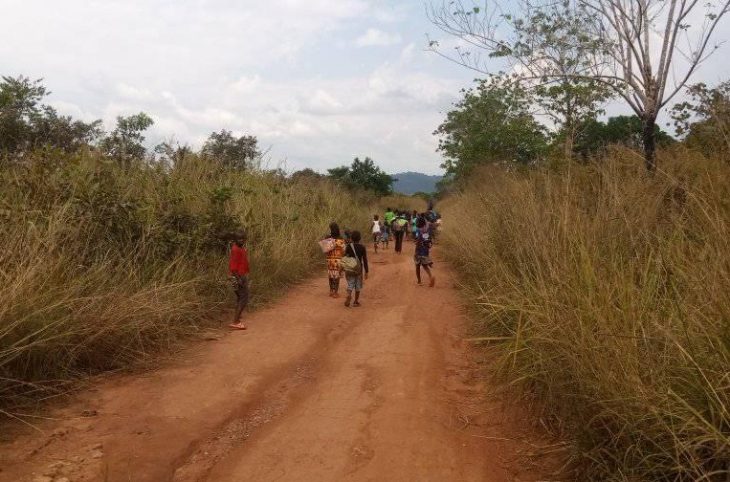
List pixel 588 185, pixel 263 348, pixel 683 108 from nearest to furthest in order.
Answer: pixel 263 348, pixel 588 185, pixel 683 108

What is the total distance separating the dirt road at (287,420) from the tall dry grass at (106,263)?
44cm

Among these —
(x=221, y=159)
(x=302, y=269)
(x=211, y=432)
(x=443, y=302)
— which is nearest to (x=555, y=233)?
(x=211, y=432)

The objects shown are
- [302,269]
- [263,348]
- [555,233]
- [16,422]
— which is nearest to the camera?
[16,422]

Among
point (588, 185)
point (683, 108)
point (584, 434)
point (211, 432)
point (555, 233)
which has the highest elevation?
point (683, 108)

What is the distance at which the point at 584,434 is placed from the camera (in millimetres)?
3574

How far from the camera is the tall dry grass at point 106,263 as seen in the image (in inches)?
193

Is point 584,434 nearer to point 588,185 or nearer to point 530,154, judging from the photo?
point 588,185

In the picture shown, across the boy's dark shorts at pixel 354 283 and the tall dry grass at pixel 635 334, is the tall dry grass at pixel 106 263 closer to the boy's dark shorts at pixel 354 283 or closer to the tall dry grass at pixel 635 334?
the boy's dark shorts at pixel 354 283

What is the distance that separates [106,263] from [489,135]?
19.8m

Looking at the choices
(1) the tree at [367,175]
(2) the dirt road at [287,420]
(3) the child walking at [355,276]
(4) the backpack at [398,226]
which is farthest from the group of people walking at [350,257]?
(1) the tree at [367,175]

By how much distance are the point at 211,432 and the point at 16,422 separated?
1438 mm

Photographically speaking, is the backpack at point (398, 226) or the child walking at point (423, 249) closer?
the child walking at point (423, 249)

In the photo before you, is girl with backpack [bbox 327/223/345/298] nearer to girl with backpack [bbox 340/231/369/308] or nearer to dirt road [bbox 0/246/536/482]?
girl with backpack [bbox 340/231/369/308]

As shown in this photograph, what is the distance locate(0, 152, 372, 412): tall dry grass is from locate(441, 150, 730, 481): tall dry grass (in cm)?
388
